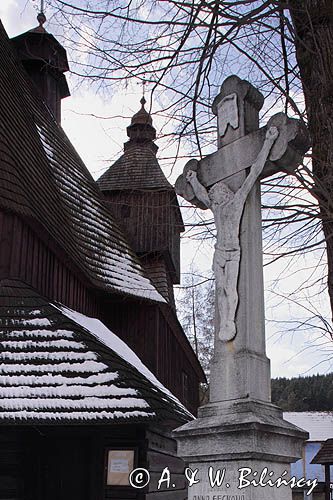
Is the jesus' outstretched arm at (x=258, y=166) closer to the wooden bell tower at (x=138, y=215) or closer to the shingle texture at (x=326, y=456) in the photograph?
the wooden bell tower at (x=138, y=215)

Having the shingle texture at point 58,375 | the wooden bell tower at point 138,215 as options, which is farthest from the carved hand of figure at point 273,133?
the wooden bell tower at point 138,215

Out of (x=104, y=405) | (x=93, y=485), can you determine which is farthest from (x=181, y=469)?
(x=104, y=405)

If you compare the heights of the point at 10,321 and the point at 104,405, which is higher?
the point at 10,321

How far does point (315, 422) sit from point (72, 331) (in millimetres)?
34793

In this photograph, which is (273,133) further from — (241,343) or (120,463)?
(120,463)

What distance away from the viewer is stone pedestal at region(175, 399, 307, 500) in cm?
423

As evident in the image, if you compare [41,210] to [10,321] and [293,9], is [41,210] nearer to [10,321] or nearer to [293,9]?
[10,321]

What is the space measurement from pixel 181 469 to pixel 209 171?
8.37 metres

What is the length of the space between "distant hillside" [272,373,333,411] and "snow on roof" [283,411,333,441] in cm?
1579

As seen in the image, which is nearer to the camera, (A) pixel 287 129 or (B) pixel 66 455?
(A) pixel 287 129

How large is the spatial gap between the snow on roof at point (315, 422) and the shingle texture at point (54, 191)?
28637mm

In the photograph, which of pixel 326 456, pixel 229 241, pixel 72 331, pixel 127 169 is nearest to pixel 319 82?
pixel 229 241

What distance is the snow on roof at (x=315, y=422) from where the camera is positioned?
4006 cm

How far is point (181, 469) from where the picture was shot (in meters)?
12.5
